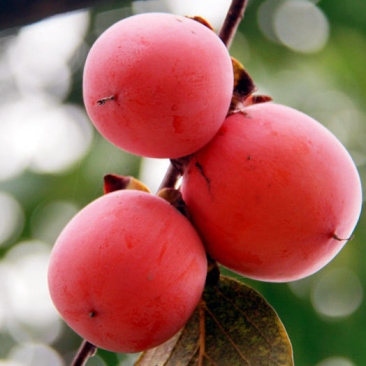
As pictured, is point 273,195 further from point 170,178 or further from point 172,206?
point 170,178

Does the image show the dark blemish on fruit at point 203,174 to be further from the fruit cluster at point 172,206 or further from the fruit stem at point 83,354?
the fruit stem at point 83,354

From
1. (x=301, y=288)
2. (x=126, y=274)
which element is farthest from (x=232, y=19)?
(x=301, y=288)

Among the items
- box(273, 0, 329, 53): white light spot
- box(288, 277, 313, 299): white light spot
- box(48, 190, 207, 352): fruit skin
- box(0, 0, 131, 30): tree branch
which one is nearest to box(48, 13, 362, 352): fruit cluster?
box(48, 190, 207, 352): fruit skin

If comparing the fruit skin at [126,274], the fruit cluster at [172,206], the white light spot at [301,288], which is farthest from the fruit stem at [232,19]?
the white light spot at [301,288]

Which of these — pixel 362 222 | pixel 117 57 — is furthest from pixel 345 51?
pixel 117 57

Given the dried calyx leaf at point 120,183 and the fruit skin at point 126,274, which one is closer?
the fruit skin at point 126,274
